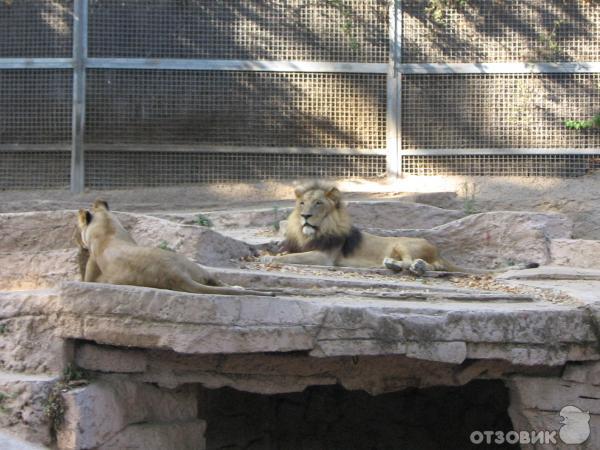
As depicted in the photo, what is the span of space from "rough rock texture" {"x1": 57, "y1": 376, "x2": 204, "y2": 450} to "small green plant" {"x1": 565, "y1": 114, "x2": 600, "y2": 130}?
9.16 metres

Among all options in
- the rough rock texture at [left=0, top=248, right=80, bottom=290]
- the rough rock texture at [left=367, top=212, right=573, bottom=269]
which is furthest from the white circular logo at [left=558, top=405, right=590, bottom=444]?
the rough rock texture at [left=0, top=248, right=80, bottom=290]

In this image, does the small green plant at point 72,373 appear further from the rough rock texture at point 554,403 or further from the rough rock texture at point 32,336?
the rough rock texture at point 554,403

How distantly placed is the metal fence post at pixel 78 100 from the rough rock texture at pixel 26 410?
330 inches

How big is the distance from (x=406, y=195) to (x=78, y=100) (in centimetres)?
520

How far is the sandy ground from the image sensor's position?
14.3 m

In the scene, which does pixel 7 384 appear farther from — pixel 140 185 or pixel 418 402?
pixel 140 185

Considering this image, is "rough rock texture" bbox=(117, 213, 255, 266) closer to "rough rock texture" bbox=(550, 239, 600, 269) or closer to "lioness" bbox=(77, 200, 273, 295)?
"lioness" bbox=(77, 200, 273, 295)

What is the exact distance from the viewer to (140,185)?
15.1m

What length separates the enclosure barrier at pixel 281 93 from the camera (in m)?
15.1

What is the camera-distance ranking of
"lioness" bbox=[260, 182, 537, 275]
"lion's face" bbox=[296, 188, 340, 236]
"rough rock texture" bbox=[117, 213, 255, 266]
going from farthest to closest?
"lion's face" bbox=[296, 188, 340, 236], "lioness" bbox=[260, 182, 537, 275], "rough rock texture" bbox=[117, 213, 255, 266]

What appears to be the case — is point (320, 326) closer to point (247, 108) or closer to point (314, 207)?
point (314, 207)

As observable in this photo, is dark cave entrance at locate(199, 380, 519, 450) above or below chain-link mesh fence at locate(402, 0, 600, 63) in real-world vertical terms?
below

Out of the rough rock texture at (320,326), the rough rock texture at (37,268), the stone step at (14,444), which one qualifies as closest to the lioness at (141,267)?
the rough rock texture at (320,326)

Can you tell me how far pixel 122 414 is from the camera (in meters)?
7.22
